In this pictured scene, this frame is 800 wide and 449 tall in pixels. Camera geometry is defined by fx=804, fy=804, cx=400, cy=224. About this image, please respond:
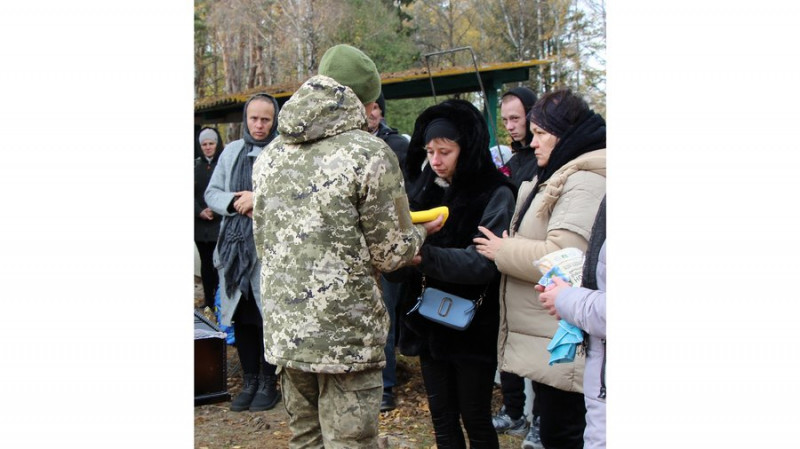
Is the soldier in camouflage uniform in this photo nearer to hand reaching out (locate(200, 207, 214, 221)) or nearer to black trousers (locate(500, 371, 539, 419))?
black trousers (locate(500, 371, 539, 419))

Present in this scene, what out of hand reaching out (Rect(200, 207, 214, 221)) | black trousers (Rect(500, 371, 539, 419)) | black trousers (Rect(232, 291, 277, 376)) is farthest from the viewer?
hand reaching out (Rect(200, 207, 214, 221))

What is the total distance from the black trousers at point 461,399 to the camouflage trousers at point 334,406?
0.57 metres

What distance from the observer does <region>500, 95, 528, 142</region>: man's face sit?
477 cm

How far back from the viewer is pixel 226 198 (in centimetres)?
470

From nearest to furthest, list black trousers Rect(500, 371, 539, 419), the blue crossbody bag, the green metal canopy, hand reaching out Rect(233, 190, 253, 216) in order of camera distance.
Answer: the blue crossbody bag
hand reaching out Rect(233, 190, 253, 216)
black trousers Rect(500, 371, 539, 419)
the green metal canopy

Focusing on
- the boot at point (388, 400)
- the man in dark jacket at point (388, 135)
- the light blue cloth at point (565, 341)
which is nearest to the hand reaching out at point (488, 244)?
the light blue cloth at point (565, 341)

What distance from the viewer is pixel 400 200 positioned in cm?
260

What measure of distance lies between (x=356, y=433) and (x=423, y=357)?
0.72 m

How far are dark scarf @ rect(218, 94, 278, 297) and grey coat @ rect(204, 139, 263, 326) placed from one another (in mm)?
27

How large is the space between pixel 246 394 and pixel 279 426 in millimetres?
450

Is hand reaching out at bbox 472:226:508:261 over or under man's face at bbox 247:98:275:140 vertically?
under

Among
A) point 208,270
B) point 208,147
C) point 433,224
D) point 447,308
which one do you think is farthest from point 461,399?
point 208,147

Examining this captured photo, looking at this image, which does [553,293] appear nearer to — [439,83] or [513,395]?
[513,395]

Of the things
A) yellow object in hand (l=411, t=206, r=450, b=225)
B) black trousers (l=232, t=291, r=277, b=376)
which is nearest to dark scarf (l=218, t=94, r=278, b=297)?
black trousers (l=232, t=291, r=277, b=376)
